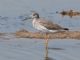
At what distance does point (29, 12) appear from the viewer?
29.6m

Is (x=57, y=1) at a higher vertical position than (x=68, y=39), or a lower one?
higher

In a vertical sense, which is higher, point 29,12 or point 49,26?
point 29,12

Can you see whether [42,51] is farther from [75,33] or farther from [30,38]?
[75,33]

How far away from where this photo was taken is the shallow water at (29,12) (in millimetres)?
23547

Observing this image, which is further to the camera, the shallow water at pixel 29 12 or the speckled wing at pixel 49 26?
the shallow water at pixel 29 12

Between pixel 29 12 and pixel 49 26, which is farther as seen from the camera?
pixel 29 12

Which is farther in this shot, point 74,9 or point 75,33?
point 74,9

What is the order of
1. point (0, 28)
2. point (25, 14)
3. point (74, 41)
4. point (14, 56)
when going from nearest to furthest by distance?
1. point (14, 56)
2. point (74, 41)
3. point (0, 28)
4. point (25, 14)

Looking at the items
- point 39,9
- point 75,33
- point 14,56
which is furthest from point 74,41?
point 39,9

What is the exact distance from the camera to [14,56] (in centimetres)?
1440

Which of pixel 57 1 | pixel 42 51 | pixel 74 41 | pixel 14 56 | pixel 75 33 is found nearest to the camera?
pixel 14 56

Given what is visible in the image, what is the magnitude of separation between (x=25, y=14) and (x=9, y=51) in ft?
44.5

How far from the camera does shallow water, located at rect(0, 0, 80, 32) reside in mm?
23547

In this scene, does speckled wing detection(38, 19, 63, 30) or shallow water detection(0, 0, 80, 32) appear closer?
speckled wing detection(38, 19, 63, 30)
